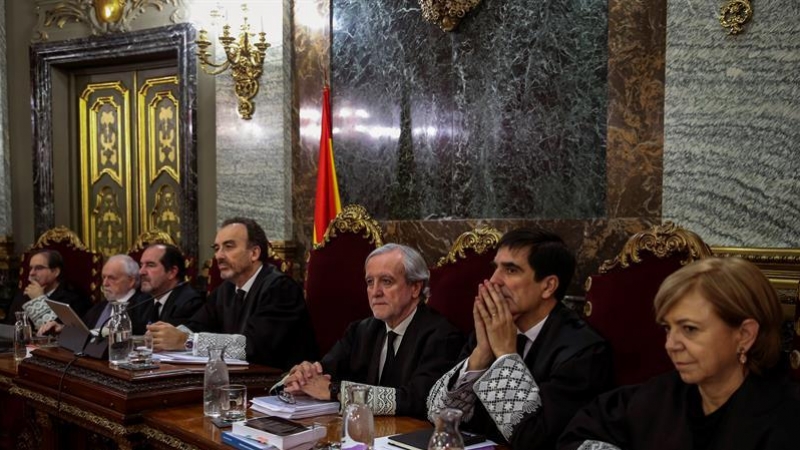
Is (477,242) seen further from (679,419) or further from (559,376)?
(679,419)

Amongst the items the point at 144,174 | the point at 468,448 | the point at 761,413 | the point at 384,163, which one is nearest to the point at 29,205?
the point at 144,174

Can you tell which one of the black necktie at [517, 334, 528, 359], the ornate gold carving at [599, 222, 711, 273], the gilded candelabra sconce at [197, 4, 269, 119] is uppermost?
the gilded candelabra sconce at [197, 4, 269, 119]

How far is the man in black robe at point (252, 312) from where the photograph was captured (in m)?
3.60

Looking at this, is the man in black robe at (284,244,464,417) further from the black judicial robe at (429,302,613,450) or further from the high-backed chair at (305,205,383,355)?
the high-backed chair at (305,205,383,355)

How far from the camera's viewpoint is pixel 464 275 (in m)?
3.34

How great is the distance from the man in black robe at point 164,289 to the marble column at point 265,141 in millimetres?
752

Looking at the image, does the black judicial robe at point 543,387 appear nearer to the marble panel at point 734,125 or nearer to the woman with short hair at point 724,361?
the woman with short hair at point 724,361

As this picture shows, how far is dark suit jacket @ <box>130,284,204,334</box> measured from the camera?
4.35 metres

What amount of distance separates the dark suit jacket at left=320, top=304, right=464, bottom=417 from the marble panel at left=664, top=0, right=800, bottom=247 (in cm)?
113

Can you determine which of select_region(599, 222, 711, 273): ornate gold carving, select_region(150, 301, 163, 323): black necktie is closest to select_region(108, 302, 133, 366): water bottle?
select_region(150, 301, 163, 323): black necktie

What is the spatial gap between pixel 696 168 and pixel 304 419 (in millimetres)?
1871

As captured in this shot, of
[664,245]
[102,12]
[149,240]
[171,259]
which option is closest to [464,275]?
[664,245]

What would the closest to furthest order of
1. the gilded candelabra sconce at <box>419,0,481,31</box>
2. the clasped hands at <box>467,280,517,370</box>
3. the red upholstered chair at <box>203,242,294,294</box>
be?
the clasped hands at <box>467,280,517,370</box> < the gilded candelabra sconce at <box>419,0,481,31</box> < the red upholstered chair at <box>203,242,294,294</box>

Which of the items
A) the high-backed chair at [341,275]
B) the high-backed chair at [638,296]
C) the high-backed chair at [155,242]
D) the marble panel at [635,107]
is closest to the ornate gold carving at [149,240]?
the high-backed chair at [155,242]
